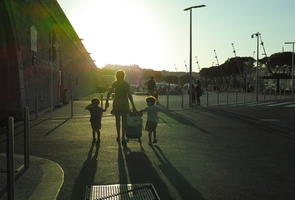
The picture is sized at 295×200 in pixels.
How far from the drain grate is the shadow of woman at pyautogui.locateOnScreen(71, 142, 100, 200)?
0.11 meters

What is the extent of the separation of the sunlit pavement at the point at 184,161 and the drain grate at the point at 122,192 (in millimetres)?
125

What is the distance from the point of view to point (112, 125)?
15672 millimetres

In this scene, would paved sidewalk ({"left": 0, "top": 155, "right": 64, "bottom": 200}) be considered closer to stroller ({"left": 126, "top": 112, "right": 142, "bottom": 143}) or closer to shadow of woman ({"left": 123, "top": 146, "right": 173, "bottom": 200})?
shadow of woman ({"left": 123, "top": 146, "right": 173, "bottom": 200})

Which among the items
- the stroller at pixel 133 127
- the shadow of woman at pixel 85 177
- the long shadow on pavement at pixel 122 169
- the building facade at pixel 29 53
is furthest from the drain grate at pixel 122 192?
the building facade at pixel 29 53

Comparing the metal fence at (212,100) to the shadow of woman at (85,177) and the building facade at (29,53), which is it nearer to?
the building facade at (29,53)

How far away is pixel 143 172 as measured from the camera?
7551 millimetres

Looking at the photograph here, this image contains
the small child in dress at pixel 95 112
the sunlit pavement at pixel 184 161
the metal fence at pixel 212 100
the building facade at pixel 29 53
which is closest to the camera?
the sunlit pavement at pixel 184 161

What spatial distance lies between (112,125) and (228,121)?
469cm

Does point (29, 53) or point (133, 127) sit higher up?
point (29, 53)

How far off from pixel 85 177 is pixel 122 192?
1.14m

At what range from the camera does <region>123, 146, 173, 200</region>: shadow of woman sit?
255 inches

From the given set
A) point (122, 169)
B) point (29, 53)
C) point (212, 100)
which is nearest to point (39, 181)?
point (122, 169)

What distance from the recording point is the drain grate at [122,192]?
5996mm

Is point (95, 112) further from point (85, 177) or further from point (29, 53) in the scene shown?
point (29, 53)
